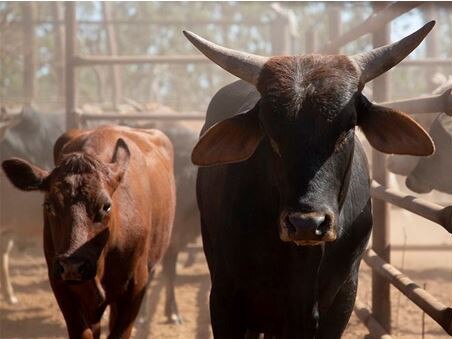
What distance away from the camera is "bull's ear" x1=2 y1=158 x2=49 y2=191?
14.1 ft

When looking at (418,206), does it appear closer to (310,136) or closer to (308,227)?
(310,136)

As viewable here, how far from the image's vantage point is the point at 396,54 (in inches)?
125

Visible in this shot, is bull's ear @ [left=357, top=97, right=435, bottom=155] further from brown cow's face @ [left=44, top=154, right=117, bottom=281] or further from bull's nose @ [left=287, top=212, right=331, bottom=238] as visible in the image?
brown cow's face @ [left=44, top=154, right=117, bottom=281]

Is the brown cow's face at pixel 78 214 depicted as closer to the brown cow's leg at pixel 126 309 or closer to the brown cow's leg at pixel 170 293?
the brown cow's leg at pixel 126 309

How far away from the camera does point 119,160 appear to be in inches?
180

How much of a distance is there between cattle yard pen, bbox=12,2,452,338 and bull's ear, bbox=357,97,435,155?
2.55 feet

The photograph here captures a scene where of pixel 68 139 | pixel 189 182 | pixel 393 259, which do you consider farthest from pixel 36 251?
pixel 68 139

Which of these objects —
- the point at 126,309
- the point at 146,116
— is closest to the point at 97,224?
the point at 126,309

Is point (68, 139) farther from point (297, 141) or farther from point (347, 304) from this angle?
point (297, 141)

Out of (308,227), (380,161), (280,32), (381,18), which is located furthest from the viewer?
(280,32)

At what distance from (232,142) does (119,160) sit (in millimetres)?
1468

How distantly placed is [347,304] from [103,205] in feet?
4.21

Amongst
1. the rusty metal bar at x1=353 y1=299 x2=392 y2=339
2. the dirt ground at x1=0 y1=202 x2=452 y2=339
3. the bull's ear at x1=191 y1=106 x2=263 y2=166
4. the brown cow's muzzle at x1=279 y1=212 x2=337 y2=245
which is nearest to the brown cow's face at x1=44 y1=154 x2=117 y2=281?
the bull's ear at x1=191 y1=106 x2=263 y2=166

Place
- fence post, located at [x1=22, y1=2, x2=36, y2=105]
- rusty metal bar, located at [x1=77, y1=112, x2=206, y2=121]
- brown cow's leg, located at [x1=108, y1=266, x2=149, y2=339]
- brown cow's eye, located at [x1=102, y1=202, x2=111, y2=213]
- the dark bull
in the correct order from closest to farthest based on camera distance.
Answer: the dark bull → brown cow's eye, located at [x1=102, y1=202, x2=111, y2=213] → brown cow's leg, located at [x1=108, y1=266, x2=149, y2=339] → rusty metal bar, located at [x1=77, y1=112, x2=206, y2=121] → fence post, located at [x1=22, y1=2, x2=36, y2=105]
